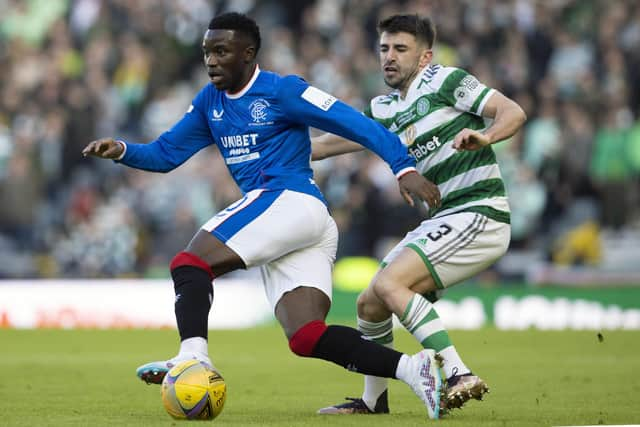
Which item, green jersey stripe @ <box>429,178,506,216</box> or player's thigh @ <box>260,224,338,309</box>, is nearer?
player's thigh @ <box>260,224,338,309</box>

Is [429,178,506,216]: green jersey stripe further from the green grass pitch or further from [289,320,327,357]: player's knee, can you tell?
the green grass pitch

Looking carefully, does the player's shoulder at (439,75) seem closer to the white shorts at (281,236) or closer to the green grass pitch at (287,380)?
the white shorts at (281,236)

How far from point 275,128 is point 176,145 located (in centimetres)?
80

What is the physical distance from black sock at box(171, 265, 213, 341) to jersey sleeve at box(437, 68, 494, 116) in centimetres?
182

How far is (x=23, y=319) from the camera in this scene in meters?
17.2

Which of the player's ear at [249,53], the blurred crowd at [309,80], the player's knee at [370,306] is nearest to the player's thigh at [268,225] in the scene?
the player's knee at [370,306]

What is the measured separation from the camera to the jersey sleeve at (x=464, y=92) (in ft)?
24.2

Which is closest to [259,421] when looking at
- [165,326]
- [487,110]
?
[487,110]

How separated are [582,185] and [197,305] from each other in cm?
1116

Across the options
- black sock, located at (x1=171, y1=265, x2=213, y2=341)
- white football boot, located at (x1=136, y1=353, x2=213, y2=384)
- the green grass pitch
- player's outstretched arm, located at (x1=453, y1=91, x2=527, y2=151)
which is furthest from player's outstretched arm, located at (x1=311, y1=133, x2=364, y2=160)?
white football boot, located at (x1=136, y1=353, x2=213, y2=384)

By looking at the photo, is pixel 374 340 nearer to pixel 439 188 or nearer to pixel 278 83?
pixel 439 188

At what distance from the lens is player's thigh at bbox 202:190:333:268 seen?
7070 millimetres

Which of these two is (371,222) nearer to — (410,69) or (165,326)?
(165,326)

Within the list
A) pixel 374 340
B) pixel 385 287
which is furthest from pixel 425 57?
pixel 374 340
